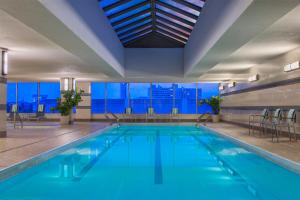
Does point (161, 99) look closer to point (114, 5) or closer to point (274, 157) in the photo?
point (114, 5)

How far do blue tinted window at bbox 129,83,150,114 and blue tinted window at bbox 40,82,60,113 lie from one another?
5620 millimetres

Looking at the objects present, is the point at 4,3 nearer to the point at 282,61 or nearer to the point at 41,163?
the point at 41,163

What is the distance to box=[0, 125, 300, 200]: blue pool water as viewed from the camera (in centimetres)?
437

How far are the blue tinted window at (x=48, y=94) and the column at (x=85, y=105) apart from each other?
2.39 meters

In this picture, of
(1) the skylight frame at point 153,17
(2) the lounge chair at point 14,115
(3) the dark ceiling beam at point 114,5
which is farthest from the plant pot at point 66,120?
(3) the dark ceiling beam at point 114,5

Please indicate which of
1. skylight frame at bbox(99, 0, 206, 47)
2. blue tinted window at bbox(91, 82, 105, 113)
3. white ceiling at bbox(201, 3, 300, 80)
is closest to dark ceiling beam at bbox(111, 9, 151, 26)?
skylight frame at bbox(99, 0, 206, 47)

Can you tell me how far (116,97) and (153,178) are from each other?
1922 centimetres

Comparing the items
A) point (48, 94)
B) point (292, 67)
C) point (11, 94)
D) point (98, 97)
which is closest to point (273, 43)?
point (292, 67)

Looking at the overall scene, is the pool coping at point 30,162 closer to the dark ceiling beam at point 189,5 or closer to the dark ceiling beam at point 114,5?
the dark ceiling beam at point 114,5

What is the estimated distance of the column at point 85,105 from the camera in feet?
74.9

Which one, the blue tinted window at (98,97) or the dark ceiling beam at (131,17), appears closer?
the dark ceiling beam at (131,17)

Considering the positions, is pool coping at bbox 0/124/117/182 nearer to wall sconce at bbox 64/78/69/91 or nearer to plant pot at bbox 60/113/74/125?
plant pot at bbox 60/113/74/125

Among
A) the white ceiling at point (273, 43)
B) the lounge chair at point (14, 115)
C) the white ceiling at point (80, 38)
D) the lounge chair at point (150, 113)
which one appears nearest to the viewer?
the white ceiling at point (80, 38)

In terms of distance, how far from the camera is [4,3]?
4.91 metres
